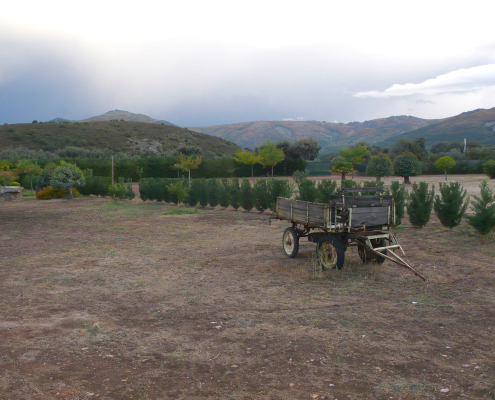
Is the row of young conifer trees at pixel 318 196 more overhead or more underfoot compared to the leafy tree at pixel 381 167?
more underfoot

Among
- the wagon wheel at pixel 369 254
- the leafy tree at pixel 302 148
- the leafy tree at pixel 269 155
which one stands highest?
the leafy tree at pixel 302 148

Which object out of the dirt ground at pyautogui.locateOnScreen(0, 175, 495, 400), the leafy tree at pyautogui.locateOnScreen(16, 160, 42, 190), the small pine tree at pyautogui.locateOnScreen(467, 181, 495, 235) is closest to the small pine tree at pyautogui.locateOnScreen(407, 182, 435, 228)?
the small pine tree at pyautogui.locateOnScreen(467, 181, 495, 235)

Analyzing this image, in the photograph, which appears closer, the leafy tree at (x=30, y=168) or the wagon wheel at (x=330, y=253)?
the wagon wheel at (x=330, y=253)

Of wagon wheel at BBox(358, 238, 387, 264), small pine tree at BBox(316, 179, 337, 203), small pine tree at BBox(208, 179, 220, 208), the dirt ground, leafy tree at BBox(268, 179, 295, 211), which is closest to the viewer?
the dirt ground

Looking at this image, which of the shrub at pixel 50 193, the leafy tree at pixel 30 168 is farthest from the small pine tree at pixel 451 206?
the leafy tree at pixel 30 168

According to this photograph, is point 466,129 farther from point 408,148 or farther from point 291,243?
point 291,243

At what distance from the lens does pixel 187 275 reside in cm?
806

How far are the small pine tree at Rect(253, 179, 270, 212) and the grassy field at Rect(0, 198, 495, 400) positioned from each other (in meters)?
7.69

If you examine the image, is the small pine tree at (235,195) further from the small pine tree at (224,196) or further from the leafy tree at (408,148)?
the leafy tree at (408,148)

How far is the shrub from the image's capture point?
86.0 feet

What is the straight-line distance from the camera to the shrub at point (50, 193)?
26.2 meters

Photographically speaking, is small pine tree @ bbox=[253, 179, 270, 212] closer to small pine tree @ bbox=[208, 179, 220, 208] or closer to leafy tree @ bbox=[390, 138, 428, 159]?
small pine tree @ bbox=[208, 179, 220, 208]

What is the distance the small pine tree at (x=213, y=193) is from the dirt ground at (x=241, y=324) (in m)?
10.2

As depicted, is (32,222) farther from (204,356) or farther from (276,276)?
(204,356)
